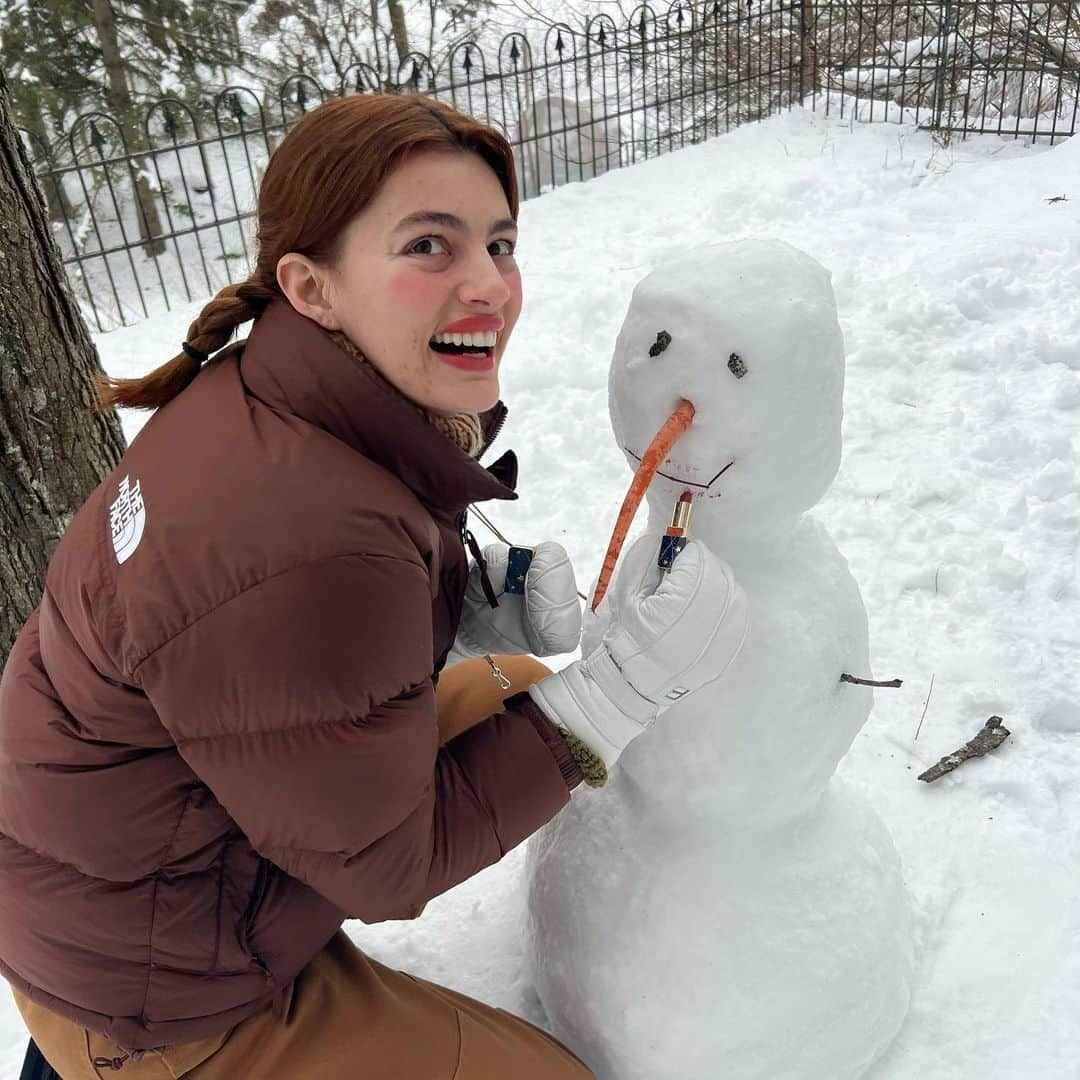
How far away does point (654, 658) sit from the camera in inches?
51.1

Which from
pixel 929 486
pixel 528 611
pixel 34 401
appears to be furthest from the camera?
pixel 929 486

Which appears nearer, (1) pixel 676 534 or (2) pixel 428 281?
(2) pixel 428 281

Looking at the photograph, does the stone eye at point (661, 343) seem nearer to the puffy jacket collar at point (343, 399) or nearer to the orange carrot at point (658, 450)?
the orange carrot at point (658, 450)

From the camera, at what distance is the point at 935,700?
2330 mm

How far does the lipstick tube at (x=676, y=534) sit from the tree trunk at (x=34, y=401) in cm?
148

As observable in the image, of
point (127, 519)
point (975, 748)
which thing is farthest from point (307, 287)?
point (975, 748)

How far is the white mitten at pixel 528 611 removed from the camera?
5.25 feet

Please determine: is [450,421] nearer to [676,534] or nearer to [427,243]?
[427,243]

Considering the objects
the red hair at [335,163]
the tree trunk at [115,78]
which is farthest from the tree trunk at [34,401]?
the tree trunk at [115,78]

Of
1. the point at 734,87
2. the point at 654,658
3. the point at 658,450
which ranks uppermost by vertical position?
the point at 658,450

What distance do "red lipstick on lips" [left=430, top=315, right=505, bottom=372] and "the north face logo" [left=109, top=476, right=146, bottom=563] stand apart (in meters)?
0.42

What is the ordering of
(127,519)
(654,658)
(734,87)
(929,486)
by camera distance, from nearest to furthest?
(127,519)
(654,658)
(929,486)
(734,87)

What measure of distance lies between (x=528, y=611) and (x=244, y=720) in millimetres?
626

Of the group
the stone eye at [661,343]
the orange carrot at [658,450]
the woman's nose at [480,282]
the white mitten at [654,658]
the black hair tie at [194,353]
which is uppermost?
the woman's nose at [480,282]
